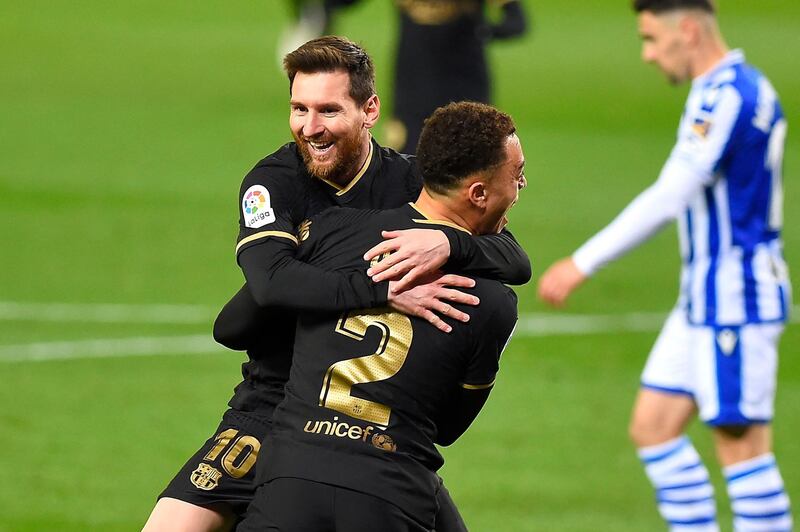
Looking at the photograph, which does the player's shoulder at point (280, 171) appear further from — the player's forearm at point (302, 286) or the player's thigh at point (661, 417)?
the player's thigh at point (661, 417)

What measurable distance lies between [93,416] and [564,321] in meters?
4.33

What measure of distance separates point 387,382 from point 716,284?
106 inches

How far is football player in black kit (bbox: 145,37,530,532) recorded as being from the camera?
14.8 ft

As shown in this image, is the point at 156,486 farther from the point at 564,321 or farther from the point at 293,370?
the point at 564,321

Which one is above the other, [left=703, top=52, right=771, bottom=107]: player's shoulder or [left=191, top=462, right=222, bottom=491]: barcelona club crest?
[left=703, top=52, right=771, bottom=107]: player's shoulder

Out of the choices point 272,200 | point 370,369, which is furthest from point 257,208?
point 370,369

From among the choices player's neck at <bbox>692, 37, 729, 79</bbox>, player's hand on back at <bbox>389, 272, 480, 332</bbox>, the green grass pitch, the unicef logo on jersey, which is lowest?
the green grass pitch

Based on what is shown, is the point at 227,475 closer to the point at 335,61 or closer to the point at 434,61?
the point at 335,61

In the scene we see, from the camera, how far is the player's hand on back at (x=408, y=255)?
14.6ft

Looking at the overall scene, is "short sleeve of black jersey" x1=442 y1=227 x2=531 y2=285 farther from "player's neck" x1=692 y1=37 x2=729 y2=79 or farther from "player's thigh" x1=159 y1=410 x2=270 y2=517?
"player's neck" x1=692 y1=37 x2=729 y2=79

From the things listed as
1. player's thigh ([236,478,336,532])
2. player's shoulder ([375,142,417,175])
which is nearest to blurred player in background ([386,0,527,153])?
player's shoulder ([375,142,417,175])

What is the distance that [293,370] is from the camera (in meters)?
4.60

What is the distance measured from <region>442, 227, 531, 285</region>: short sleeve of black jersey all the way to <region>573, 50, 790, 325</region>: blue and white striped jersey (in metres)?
1.96

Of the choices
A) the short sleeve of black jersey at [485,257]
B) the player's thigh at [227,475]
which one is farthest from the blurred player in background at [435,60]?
the short sleeve of black jersey at [485,257]
